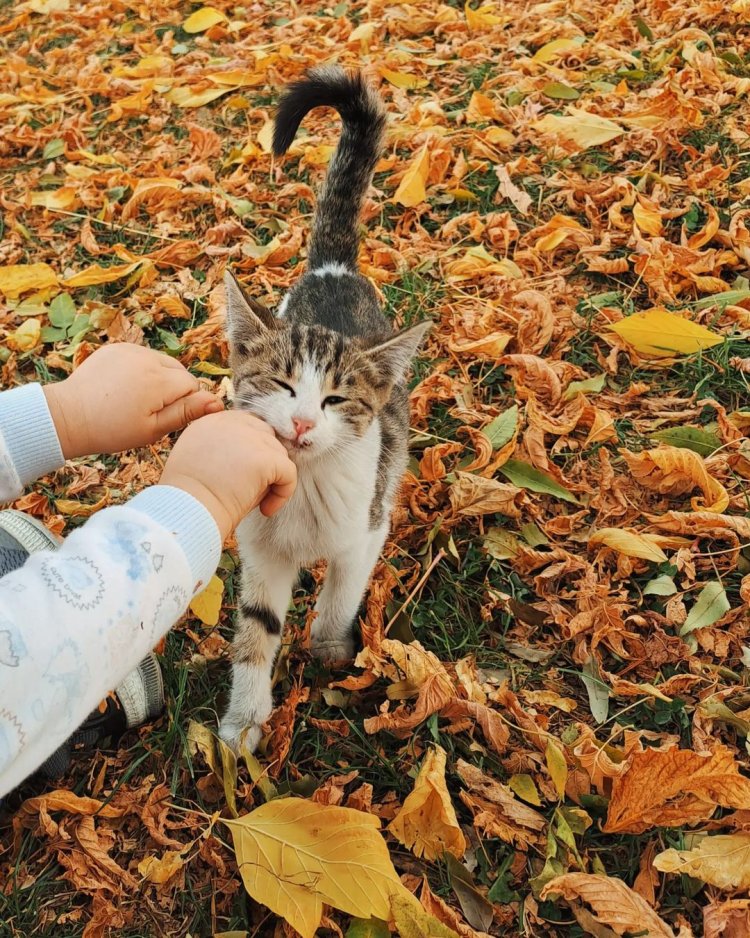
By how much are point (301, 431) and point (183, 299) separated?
5.30 ft

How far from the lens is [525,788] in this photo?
1647 millimetres

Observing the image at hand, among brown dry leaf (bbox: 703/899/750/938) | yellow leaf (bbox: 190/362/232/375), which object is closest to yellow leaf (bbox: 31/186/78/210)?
yellow leaf (bbox: 190/362/232/375)

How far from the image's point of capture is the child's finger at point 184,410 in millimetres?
1662

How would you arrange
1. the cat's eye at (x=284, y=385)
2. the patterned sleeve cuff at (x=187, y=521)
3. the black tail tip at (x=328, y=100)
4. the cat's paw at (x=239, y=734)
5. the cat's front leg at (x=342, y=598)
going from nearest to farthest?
the patterned sleeve cuff at (x=187, y=521) < the cat's eye at (x=284, y=385) < the cat's paw at (x=239, y=734) < the cat's front leg at (x=342, y=598) < the black tail tip at (x=328, y=100)

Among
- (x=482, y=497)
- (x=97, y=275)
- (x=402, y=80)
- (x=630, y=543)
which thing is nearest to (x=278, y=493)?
(x=482, y=497)

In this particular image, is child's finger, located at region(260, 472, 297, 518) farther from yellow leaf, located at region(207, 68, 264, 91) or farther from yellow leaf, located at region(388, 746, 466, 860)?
yellow leaf, located at region(207, 68, 264, 91)

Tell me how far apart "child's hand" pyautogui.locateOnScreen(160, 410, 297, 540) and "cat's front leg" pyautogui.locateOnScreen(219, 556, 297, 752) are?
52 cm

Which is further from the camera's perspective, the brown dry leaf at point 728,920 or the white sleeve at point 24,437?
the white sleeve at point 24,437

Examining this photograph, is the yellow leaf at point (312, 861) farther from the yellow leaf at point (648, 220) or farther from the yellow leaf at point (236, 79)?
the yellow leaf at point (236, 79)

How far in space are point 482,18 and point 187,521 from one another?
3.62 m

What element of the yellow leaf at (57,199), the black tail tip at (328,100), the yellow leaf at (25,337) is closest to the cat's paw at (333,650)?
the black tail tip at (328,100)

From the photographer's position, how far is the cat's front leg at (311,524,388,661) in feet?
6.32

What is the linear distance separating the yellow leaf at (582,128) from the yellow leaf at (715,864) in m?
2.63

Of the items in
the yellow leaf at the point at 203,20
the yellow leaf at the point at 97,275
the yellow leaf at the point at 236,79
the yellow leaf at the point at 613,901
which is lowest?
the yellow leaf at the point at 613,901
